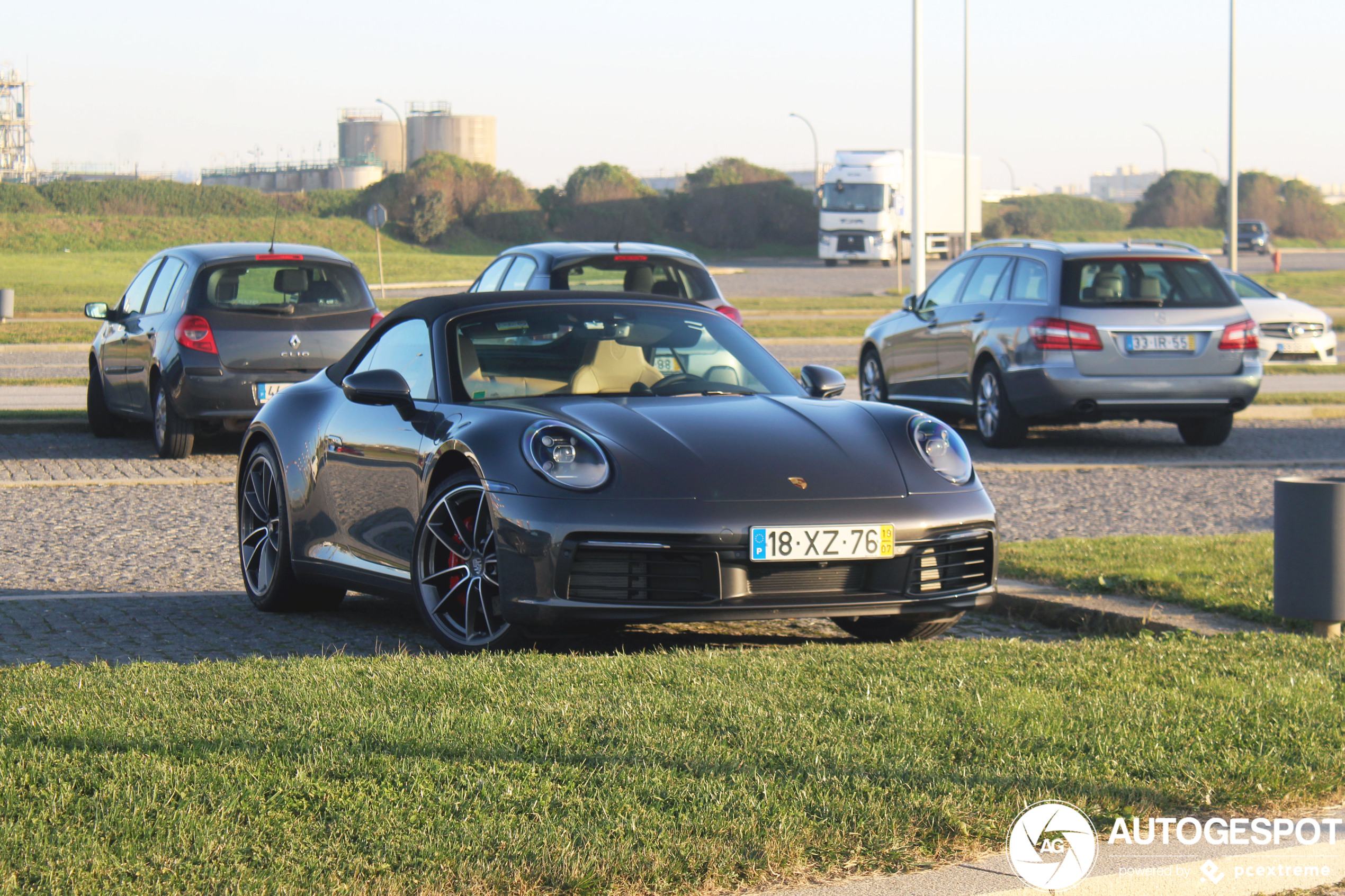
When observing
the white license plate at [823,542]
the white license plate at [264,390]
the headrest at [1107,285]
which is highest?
the headrest at [1107,285]

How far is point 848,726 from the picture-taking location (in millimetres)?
4598

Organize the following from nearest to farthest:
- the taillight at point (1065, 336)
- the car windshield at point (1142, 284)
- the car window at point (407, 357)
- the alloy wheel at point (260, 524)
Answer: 1. the car window at point (407, 357)
2. the alloy wheel at point (260, 524)
3. the taillight at point (1065, 336)
4. the car windshield at point (1142, 284)

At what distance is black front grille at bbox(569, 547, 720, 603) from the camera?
5.55 meters

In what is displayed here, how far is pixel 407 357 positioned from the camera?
6988 mm

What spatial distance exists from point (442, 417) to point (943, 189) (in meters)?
54.5

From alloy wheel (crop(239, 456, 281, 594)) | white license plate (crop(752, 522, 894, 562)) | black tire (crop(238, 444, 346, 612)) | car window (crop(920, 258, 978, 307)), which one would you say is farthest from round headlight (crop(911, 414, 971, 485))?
car window (crop(920, 258, 978, 307))

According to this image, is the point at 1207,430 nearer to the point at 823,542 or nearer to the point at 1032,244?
the point at 1032,244

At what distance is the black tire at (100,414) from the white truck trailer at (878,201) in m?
43.2

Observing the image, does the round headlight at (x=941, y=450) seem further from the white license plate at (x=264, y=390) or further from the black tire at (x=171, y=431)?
the black tire at (x=171, y=431)

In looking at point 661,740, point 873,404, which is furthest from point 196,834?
point 873,404

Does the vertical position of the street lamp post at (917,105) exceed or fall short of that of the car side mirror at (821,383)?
it exceeds it

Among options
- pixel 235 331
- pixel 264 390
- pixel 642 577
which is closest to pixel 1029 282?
pixel 264 390

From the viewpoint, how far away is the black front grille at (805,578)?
5.61m

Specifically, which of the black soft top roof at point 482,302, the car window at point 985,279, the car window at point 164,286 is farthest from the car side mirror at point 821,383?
the car window at point 985,279
